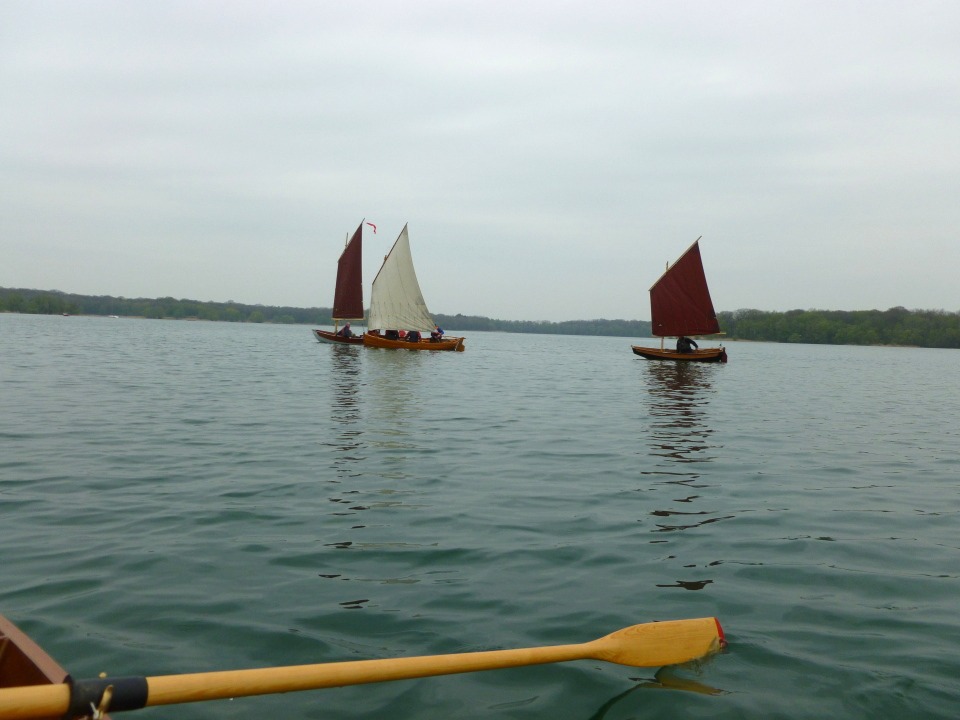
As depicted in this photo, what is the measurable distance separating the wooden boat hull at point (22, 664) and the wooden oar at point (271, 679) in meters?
0.58

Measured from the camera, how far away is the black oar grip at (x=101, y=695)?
109 inches

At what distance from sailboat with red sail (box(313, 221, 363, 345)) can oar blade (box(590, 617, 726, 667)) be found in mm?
54715

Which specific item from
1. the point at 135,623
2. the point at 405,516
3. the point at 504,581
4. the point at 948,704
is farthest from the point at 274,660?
the point at 948,704

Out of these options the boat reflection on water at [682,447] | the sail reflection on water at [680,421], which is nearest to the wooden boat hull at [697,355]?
the sail reflection on water at [680,421]

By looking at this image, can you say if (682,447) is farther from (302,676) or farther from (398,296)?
(398,296)

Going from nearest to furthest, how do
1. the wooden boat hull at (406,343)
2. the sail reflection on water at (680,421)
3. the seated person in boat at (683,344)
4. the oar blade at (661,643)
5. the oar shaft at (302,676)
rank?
the oar shaft at (302,676)
the oar blade at (661,643)
the sail reflection on water at (680,421)
the seated person in boat at (683,344)
the wooden boat hull at (406,343)

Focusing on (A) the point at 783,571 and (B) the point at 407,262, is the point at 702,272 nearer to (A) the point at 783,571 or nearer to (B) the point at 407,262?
(B) the point at 407,262

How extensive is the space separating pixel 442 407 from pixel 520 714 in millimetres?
15593

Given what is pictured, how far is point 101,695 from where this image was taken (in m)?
2.83

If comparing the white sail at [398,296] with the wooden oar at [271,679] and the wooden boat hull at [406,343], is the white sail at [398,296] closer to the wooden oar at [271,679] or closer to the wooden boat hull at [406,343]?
the wooden boat hull at [406,343]

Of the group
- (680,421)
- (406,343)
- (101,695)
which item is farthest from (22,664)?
(406,343)

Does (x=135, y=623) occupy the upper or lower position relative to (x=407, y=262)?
lower

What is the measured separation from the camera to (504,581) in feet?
19.9

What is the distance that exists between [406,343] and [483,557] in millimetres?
45432
